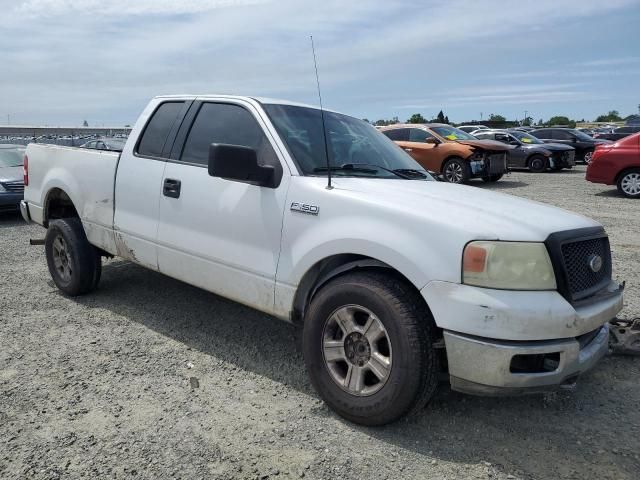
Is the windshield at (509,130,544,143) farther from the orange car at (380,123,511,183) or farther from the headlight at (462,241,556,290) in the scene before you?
the headlight at (462,241,556,290)

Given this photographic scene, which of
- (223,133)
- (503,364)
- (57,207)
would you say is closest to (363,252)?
(503,364)

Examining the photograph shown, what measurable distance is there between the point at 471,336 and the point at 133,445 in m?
1.82

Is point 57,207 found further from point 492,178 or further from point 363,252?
point 492,178

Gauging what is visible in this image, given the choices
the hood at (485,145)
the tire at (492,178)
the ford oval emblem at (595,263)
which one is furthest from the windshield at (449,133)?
the ford oval emblem at (595,263)

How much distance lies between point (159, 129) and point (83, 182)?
3.33 ft

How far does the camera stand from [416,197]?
A: 3.19 m

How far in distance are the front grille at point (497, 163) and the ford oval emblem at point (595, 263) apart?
1239 centimetres

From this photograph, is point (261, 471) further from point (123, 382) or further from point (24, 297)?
point (24, 297)

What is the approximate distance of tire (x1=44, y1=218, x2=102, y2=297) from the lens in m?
5.08

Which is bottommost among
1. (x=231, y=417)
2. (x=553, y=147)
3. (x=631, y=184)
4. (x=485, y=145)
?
(x=231, y=417)

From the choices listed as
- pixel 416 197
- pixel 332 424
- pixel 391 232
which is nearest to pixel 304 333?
pixel 332 424

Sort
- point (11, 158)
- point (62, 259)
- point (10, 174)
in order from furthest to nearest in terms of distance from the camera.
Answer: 1. point (11, 158)
2. point (10, 174)
3. point (62, 259)

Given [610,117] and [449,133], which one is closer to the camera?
[449,133]

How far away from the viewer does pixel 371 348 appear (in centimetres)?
301
